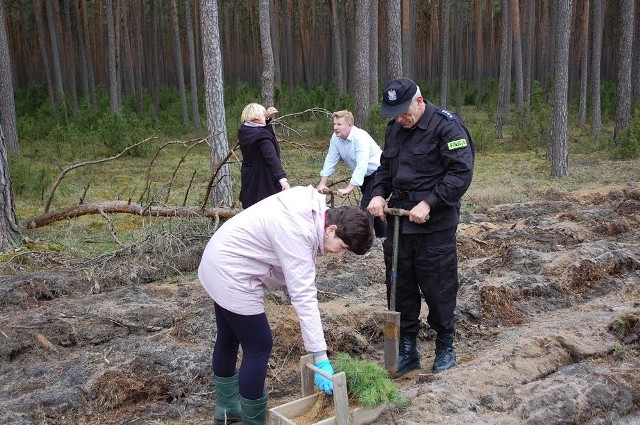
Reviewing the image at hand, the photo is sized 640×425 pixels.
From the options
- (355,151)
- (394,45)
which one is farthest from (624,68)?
(355,151)

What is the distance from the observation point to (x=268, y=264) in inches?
131

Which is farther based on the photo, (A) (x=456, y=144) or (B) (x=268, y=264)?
(A) (x=456, y=144)

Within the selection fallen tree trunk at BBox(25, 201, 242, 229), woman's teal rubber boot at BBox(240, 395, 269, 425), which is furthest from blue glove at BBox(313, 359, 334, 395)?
fallen tree trunk at BBox(25, 201, 242, 229)

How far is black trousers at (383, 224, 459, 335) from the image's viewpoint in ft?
14.3

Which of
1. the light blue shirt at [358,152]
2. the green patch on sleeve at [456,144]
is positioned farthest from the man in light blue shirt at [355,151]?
the green patch on sleeve at [456,144]

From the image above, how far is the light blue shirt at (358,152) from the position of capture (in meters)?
6.26

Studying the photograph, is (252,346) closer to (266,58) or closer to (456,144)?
(456,144)

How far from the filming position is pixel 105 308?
19.0 ft

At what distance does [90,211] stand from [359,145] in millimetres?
3667

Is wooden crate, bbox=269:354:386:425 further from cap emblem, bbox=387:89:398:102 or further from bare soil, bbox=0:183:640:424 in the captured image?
cap emblem, bbox=387:89:398:102

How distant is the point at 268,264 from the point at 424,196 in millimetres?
1433

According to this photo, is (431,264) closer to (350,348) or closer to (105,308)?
(350,348)

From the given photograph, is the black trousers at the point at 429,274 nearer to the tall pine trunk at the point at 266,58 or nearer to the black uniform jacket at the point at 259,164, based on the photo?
the black uniform jacket at the point at 259,164

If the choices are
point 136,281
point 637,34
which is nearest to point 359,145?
point 136,281
